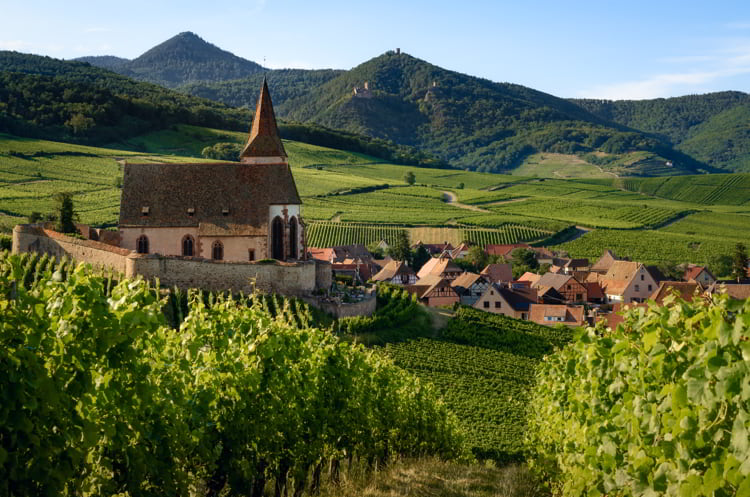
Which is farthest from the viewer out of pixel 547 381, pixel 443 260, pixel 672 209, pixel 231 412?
pixel 672 209

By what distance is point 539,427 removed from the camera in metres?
23.0

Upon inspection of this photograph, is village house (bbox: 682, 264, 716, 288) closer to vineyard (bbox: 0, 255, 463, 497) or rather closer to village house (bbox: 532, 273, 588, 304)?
village house (bbox: 532, 273, 588, 304)

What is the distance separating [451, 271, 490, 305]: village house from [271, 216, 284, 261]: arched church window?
3613 centimetres

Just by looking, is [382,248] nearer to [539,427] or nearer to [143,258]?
[143,258]

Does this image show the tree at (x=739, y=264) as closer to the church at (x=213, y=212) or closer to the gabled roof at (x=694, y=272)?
the gabled roof at (x=694, y=272)

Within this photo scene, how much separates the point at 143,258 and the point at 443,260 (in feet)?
176

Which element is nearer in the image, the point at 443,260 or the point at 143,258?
the point at 143,258

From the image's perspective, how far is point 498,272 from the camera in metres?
93.2

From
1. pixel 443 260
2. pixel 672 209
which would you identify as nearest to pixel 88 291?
pixel 443 260

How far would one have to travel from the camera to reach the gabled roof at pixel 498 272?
92188 millimetres

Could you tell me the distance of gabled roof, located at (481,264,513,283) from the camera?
92188mm

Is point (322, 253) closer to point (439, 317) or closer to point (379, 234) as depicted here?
point (379, 234)

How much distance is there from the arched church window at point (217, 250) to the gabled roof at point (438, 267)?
43.3 metres

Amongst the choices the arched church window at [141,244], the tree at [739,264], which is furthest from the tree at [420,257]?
the arched church window at [141,244]
